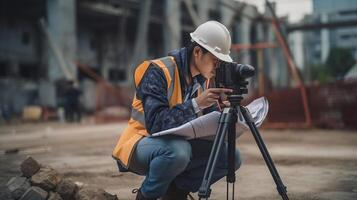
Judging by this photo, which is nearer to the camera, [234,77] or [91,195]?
[234,77]

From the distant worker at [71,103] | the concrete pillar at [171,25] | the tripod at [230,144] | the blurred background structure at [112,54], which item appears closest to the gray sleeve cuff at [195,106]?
the tripod at [230,144]

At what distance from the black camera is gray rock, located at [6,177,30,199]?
1.59 meters

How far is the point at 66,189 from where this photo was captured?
10.9 ft

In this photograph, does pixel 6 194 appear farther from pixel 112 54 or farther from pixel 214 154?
pixel 112 54

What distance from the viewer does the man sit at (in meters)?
2.72

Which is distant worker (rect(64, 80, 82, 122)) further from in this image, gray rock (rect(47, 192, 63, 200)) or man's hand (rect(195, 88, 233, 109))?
man's hand (rect(195, 88, 233, 109))

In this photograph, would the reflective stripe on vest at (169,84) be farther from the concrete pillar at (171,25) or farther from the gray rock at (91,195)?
the concrete pillar at (171,25)

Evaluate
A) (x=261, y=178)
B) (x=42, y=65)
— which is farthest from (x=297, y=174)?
(x=42, y=65)

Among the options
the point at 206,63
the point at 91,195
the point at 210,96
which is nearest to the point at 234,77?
the point at 210,96

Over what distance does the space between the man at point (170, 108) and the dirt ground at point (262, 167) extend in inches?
34.0

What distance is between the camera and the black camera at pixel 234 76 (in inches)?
104

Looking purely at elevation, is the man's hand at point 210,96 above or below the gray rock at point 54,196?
above

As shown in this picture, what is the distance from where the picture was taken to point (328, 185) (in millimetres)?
4086

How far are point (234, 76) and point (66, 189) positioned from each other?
4.89 ft
